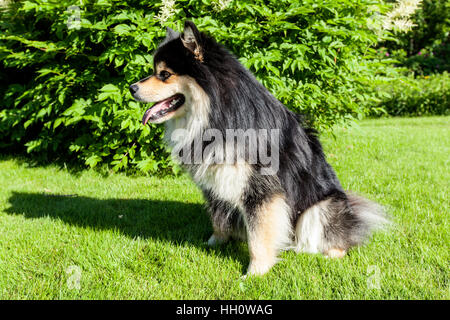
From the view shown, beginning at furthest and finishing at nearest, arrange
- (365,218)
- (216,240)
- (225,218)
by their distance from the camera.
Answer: (216,240), (365,218), (225,218)

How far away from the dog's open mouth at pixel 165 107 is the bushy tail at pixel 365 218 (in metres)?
1.77

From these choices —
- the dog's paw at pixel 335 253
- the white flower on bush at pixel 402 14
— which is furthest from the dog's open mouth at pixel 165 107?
the white flower on bush at pixel 402 14

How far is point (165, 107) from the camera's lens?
2527 mm

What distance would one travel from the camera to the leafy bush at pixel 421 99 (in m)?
9.77

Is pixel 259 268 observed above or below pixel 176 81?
below

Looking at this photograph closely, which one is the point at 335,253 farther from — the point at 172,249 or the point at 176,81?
the point at 176,81

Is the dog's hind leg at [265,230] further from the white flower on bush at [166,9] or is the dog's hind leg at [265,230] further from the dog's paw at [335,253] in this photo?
the white flower on bush at [166,9]

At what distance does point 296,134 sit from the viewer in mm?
2557

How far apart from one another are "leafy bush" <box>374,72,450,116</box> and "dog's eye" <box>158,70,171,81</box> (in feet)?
29.5

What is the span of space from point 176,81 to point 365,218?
198 cm

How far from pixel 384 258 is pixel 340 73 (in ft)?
9.25

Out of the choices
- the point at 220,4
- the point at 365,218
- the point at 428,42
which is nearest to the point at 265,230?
the point at 365,218

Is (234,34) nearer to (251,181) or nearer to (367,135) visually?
(251,181)
